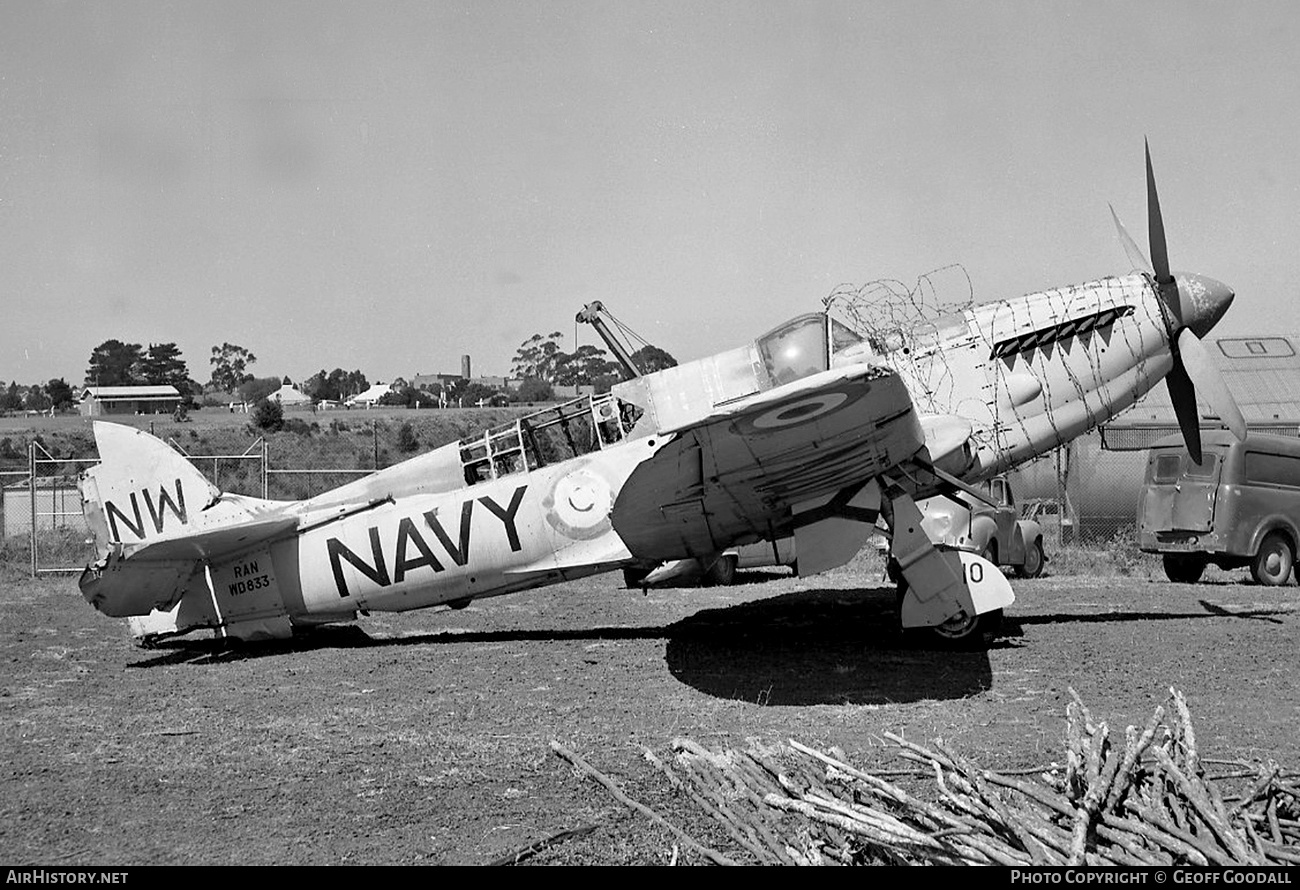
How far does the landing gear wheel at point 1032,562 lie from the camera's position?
17.4 metres

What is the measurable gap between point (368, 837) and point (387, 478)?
19.7 ft

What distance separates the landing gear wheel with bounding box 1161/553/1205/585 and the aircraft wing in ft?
30.3

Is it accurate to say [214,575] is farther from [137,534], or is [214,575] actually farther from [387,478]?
[387,478]

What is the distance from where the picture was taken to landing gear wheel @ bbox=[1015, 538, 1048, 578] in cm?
1739

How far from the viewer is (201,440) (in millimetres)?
47281

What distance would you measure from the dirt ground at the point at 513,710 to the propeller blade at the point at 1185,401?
2.01 meters

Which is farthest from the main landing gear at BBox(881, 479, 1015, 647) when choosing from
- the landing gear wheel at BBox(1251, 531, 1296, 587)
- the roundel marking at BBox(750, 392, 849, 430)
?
the landing gear wheel at BBox(1251, 531, 1296, 587)

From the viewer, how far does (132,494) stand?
1120cm

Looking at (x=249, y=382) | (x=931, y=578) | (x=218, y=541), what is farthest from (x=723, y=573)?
(x=249, y=382)

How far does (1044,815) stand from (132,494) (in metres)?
9.63

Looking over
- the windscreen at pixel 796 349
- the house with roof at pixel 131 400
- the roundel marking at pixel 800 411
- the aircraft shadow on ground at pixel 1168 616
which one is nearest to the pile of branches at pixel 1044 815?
the roundel marking at pixel 800 411

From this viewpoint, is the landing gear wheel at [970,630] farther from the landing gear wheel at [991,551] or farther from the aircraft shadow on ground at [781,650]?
the landing gear wheel at [991,551]

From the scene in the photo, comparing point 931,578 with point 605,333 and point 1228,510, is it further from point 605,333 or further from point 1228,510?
point 1228,510

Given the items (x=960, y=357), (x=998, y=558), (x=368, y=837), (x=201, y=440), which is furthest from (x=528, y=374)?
(x=368, y=837)
